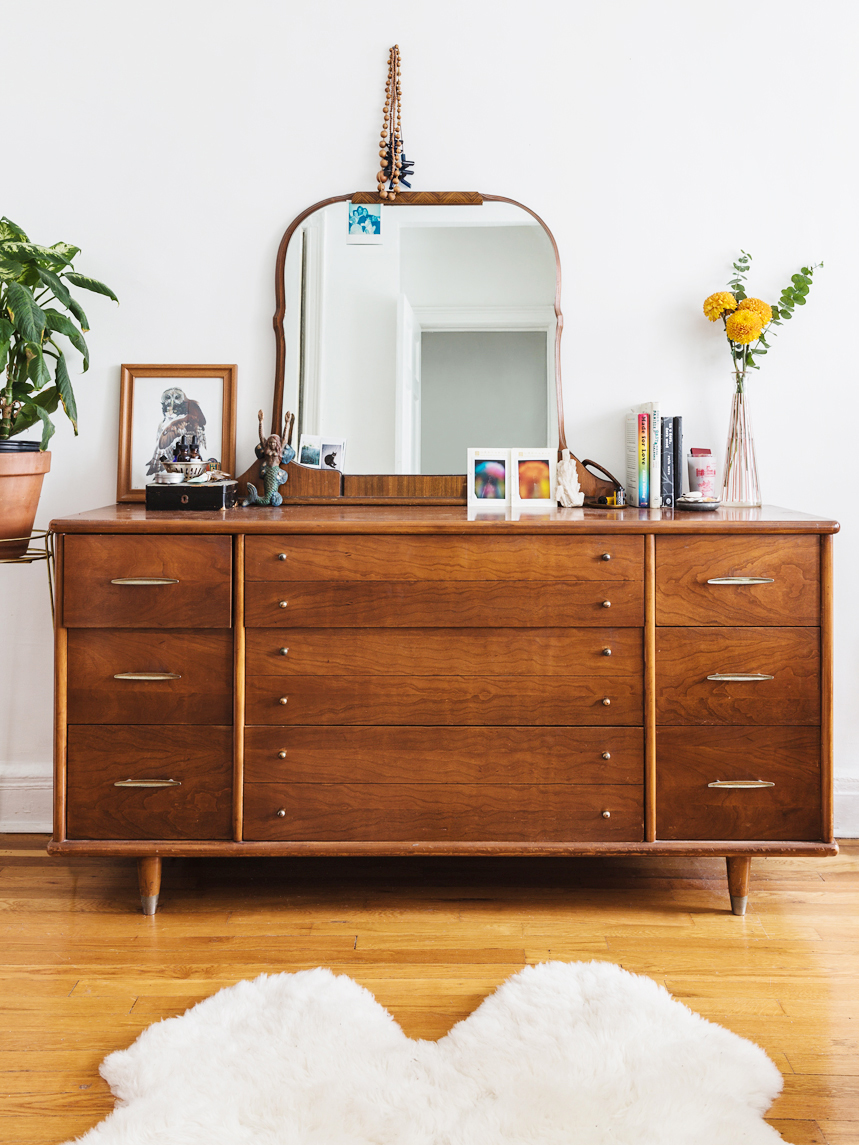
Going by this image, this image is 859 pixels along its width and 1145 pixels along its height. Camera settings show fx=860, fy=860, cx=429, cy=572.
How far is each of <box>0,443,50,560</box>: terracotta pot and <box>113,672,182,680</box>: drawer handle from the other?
41cm

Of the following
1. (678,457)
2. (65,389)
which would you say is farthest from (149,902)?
(678,457)

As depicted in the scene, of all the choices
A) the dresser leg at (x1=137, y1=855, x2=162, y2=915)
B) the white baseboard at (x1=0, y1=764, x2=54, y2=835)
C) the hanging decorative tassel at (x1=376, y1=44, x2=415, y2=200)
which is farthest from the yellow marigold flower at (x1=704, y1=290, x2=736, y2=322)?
the white baseboard at (x1=0, y1=764, x2=54, y2=835)

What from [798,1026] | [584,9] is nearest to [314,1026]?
[798,1026]

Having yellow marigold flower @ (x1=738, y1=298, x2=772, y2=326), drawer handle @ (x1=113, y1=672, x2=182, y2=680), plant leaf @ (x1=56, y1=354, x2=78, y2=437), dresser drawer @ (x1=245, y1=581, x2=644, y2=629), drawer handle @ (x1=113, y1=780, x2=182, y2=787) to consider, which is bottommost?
drawer handle @ (x1=113, y1=780, x2=182, y2=787)

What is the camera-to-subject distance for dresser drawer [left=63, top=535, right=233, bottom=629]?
1.83m

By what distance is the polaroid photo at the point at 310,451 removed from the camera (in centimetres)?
230

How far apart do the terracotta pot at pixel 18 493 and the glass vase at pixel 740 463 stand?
168 cm

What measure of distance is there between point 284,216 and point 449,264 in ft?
1.52

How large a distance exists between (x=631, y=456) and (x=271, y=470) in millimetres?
934

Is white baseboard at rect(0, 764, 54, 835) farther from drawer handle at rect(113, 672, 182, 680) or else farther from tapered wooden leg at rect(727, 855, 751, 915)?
tapered wooden leg at rect(727, 855, 751, 915)

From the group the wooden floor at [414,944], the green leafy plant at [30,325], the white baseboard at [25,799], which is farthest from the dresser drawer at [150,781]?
the green leafy plant at [30,325]

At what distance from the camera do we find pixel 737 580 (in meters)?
1.83

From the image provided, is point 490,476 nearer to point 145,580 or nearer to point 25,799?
point 145,580

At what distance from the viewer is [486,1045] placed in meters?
1.44
